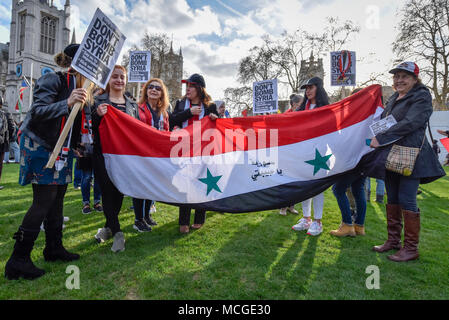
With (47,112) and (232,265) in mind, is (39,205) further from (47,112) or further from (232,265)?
(232,265)

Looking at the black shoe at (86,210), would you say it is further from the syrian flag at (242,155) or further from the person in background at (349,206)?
the person in background at (349,206)

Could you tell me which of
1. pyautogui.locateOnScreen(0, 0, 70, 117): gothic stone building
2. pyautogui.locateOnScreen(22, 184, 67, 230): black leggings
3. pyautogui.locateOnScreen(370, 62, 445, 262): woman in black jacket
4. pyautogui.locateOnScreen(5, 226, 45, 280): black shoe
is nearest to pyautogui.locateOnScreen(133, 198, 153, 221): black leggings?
pyautogui.locateOnScreen(22, 184, 67, 230): black leggings

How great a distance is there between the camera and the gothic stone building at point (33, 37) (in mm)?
48688

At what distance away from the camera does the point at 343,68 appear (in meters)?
6.27

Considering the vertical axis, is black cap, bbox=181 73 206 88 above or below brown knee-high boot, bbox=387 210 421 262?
above

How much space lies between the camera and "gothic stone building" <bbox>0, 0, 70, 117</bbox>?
4869cm

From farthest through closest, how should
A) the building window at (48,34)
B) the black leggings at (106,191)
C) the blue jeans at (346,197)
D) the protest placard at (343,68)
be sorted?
1. the building window at (48,34)
2. the protest placard at (343,68)
3. the blue jeans at (346,197)
4. the black leggings at (106,191)

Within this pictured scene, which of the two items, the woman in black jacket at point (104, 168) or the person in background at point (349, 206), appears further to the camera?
the person in background at point (349, 206)

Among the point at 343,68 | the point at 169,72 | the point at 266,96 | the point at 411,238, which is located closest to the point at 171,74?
the point at 169,72

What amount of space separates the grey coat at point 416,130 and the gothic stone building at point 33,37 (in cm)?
5900

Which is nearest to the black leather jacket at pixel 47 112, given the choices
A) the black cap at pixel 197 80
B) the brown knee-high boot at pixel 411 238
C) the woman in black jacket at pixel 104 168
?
the woman in black jacket at pixel 104 168

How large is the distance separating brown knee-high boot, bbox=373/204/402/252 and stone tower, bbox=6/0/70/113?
57.0 metres

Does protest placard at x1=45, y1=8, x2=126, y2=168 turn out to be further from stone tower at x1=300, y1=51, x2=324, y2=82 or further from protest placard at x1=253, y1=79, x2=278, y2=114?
stone tower at x1=300, y1=51, x2=324, y2=82

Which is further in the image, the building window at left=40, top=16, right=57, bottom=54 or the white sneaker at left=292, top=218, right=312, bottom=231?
the building window at left=40, top=16, right=57, bottom=54
